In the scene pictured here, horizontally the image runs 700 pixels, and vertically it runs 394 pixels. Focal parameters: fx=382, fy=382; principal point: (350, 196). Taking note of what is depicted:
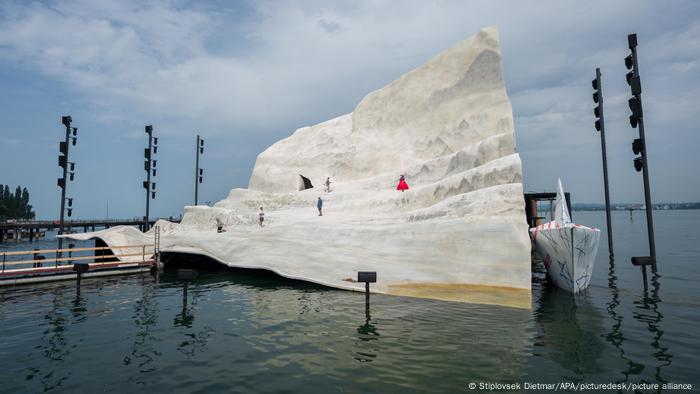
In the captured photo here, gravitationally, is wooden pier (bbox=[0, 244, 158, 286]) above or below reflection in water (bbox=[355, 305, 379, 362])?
above

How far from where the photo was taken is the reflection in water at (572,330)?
9836 mm

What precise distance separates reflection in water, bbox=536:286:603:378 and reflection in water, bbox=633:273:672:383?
48.5 inches

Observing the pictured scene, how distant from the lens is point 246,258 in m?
23.0

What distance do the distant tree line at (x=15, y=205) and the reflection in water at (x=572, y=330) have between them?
137m

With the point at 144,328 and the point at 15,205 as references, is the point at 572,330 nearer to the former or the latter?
the point at 144,328

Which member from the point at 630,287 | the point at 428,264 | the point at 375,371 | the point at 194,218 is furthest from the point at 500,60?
the point at 375,371

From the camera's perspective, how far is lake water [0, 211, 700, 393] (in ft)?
29.1

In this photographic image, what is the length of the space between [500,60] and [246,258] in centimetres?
2980

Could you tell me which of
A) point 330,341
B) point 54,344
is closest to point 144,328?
point 54,344

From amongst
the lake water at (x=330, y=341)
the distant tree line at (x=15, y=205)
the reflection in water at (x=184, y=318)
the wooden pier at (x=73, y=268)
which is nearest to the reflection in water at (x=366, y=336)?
the lake water at (x=330, y=341)

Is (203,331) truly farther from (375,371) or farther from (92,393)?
(375,371)

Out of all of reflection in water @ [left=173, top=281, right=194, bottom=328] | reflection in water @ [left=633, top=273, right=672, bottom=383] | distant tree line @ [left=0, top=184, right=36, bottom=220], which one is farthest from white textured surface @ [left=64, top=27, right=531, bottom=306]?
distant tree line @ [left=0, top=184, right=36, bottom=220]

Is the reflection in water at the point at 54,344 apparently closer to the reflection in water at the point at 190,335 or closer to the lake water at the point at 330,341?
the lake water at the point at 330,341

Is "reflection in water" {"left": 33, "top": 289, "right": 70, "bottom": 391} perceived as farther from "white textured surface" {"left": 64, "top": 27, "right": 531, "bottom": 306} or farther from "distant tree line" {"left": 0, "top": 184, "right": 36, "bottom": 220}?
"distant tree line" {"left": 0, "top": 184, "right": 36, "bottom": 220}
